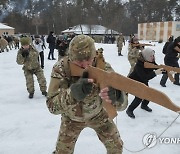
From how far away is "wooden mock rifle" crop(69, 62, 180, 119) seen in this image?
67.6 inches

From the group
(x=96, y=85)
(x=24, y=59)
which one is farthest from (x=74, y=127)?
(x=24, y=59)

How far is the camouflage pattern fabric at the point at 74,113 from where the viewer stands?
7.09 feet

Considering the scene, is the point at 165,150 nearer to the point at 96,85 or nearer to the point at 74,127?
the point at 74,127

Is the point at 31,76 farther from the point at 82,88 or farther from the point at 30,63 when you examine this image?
the point at 82,88

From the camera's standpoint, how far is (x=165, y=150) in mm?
3545

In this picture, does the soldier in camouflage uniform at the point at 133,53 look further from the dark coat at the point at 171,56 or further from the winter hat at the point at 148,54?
the winter hat at the point at 148,54

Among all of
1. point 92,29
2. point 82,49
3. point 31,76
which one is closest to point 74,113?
point 82,49

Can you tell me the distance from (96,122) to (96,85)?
1.74ft

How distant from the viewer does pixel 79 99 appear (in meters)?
1.92

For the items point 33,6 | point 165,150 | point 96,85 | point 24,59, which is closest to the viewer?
point 96,85

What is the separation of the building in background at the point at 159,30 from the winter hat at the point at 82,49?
35323 millimetres

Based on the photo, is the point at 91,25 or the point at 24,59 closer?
the point at 24,59

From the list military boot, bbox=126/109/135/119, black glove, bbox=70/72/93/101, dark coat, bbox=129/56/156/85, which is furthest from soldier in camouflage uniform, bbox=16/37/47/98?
black glove, bbox=70/72/93/101

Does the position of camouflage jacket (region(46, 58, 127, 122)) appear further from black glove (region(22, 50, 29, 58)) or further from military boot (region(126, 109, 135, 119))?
black glove (region(22, 50, 29, 58))
